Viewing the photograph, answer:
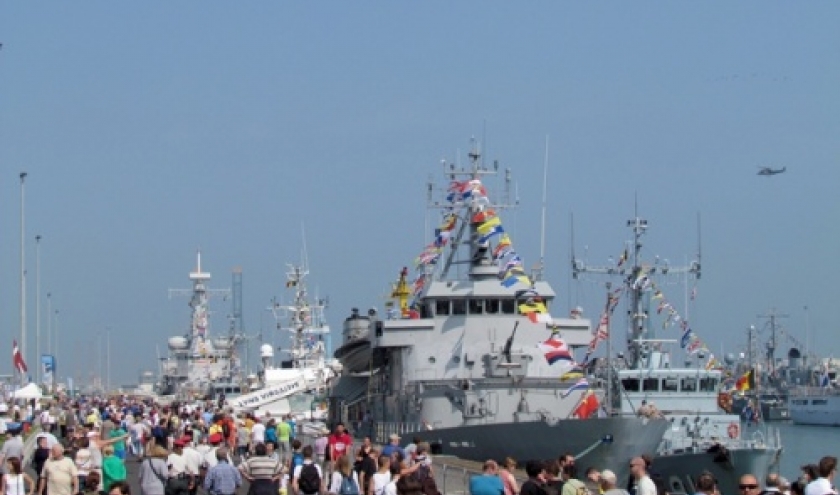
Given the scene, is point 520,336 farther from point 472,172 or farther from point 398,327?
point 472,172

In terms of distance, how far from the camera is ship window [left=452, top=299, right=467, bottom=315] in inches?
1795

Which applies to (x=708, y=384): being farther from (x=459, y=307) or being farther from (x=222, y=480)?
(x=222, y=480)

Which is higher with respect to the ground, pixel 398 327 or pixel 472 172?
pixel 472 172

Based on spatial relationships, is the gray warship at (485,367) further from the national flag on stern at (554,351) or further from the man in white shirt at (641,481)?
the man in white shirt at (641,481)

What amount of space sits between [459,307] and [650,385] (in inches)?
235

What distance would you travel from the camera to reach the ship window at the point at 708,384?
42844 millimetres

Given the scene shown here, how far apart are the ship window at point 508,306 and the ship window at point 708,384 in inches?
224

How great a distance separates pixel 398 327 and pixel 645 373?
709 centimetres

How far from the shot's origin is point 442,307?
150ft

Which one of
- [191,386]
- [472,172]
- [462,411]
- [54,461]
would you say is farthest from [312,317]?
[54,461]

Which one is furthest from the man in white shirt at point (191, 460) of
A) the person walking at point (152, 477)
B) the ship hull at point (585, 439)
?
the ship hull at point (585, 439)

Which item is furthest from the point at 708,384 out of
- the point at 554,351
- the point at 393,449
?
the point at 393,449

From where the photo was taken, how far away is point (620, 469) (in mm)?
39219

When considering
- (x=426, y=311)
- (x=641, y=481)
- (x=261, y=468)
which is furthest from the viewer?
(x=426, y=311)
